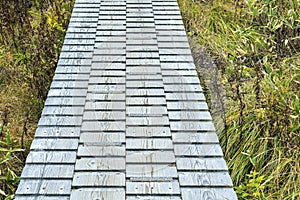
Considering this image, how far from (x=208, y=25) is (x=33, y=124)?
8.09 ft

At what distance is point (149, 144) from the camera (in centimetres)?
303

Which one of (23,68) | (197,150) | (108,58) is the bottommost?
(23,68)

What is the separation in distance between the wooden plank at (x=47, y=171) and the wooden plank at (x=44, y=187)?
0.14 ft

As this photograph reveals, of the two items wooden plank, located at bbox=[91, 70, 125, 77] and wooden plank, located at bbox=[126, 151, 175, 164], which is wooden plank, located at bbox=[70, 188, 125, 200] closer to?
wooden plank, located at bbox=[126, 151, 175, 164]

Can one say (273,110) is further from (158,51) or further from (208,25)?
(208,25)

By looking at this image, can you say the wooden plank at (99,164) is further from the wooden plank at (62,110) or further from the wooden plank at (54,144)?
the wooden plank at (62,110)

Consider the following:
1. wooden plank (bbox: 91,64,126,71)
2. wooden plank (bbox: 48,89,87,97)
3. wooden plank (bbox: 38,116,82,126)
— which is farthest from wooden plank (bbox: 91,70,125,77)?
wooden plank (bbox: 38,116,82,126)

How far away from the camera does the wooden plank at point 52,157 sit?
113 inches

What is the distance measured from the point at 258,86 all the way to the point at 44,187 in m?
1.98

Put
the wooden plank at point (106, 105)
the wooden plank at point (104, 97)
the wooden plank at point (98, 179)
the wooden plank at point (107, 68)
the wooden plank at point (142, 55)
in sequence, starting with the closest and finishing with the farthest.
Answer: the wooden plank at point (98, 179)
the wooden plank at point (106, 105)
the wooden plank at point (104, 97)
the wooden plank at point (107, 68)
the wooden plank at point (142, 55)

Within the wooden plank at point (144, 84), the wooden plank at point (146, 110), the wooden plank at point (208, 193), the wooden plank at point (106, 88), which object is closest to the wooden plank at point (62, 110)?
the wooden plank at point (106, 88)

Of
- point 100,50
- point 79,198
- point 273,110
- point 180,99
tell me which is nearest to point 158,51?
point 100,50

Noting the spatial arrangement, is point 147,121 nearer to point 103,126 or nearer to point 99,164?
point 103,126

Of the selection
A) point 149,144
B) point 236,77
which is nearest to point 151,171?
point 149,144
